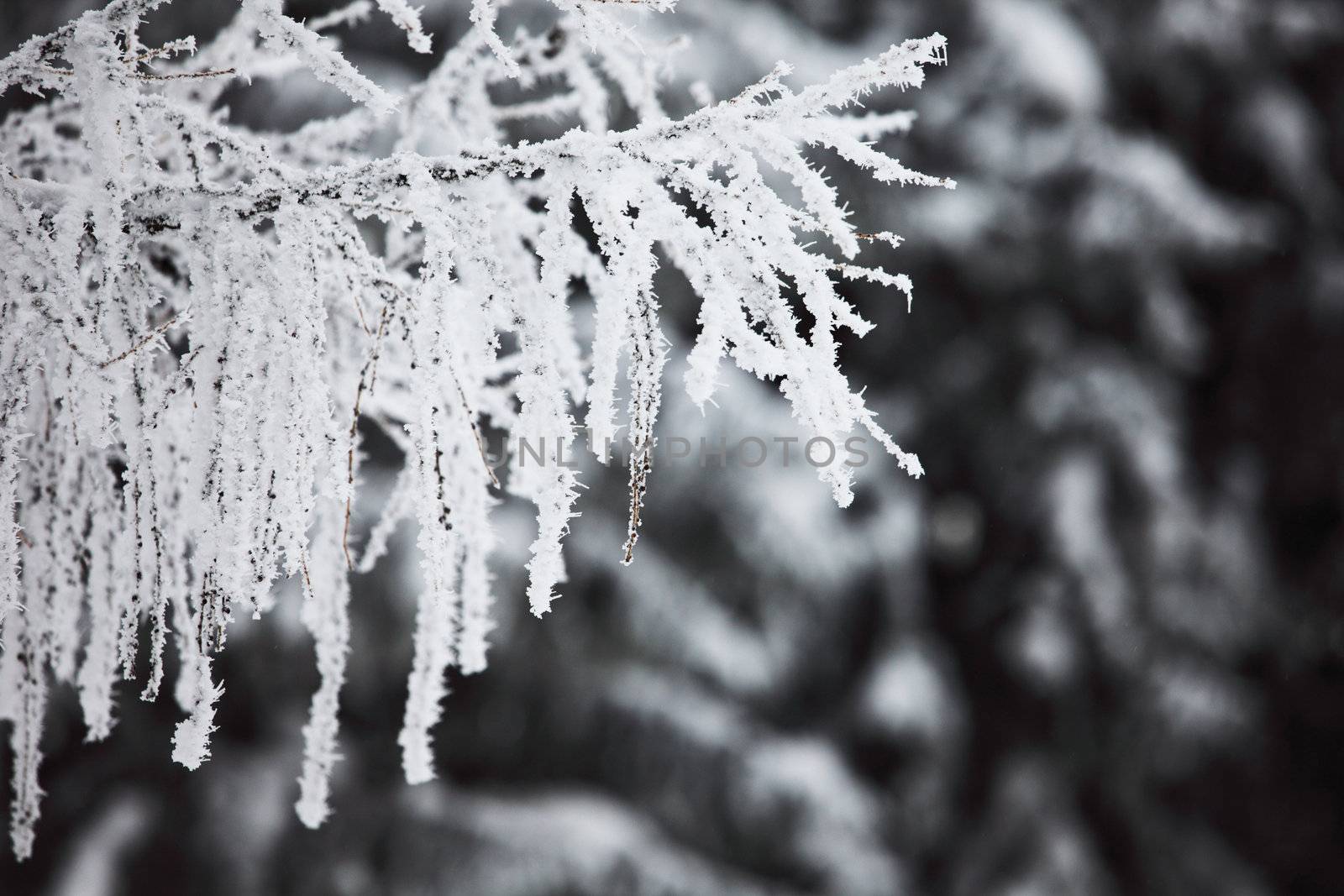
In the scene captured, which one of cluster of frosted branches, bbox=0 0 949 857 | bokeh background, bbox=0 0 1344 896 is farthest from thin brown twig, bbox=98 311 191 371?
bokeh background, bbox=0 0 1344 896

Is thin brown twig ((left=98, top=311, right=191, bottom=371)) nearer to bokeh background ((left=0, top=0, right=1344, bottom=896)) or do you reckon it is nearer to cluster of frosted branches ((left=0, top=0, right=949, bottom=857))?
cluster of frosted branches ((left=0, top=0, right=949, bottom=857))

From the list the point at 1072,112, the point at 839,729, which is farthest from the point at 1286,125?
the point at 839,729

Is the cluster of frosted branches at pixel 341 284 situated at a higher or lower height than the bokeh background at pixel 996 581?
higher

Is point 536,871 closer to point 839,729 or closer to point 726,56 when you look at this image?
point 839,729

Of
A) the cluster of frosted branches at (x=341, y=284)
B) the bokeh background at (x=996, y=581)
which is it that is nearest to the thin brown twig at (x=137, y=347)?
the cluster of frosted branches at (x=341, y=284)

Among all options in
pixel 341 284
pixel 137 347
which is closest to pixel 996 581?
pixel 341 284

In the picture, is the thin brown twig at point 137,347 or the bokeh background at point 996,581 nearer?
the thin brown twig at point 137,347

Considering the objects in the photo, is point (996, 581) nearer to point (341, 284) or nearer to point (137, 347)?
point (341, 284)

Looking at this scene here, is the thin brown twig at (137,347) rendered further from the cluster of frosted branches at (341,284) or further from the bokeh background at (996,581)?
the bokeh background at (996,581)
